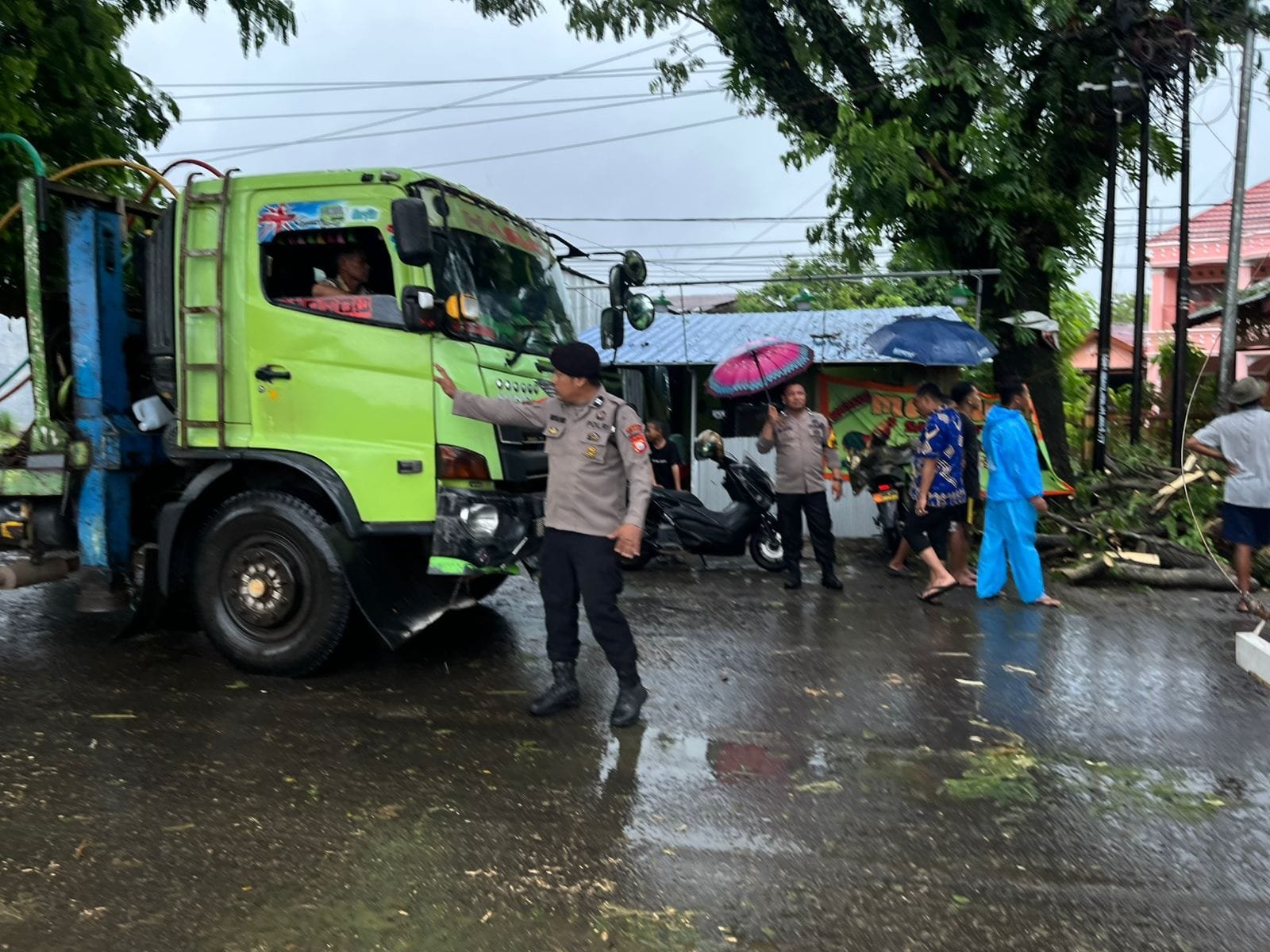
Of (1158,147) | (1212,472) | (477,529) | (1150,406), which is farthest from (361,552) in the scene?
(1150,406)

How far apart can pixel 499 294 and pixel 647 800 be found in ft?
9.52

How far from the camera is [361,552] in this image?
525 centimetres

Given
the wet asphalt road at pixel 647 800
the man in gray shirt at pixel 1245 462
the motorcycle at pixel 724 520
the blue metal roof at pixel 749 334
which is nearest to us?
the wet asphalt road at pixel 647 800

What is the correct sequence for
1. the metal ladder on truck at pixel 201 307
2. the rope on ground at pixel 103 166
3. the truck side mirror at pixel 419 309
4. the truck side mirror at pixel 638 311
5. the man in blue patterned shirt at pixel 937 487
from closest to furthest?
the truck side mirror at pixel 419 309 → the metal ladder on truck at pixel 201 307 → the rope on ground at pixel 103 166 → the truck side mirror at pixel 638 311 → the man in blue patterned shirt at pixel 937 487

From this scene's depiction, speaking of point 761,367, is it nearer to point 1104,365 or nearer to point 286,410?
point 1104,365

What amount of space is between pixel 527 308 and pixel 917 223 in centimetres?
591

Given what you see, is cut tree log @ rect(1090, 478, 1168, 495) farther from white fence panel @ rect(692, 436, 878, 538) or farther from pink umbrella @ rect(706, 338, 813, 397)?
pink umbrella @ rect(706, 338, 813, 397)

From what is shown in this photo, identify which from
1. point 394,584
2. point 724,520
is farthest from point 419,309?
point 724,520

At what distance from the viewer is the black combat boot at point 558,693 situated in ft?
16.3

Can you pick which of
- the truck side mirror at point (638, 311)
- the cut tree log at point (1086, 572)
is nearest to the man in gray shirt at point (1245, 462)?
the cut tree log at point (1086, 572)

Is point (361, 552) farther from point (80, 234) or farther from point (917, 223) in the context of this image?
point (917, 223)

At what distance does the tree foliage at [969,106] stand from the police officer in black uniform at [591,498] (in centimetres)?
569

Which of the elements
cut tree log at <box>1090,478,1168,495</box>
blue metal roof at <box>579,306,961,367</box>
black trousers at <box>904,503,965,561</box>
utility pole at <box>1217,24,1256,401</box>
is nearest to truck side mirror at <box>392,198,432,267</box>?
black trousers at <box>904,503,965,561</box>

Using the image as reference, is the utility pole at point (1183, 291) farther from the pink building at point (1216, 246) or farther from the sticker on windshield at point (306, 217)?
the pink building at point (1216, 246)
